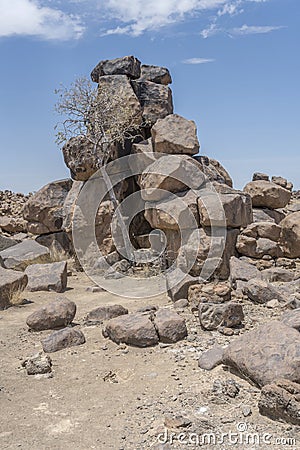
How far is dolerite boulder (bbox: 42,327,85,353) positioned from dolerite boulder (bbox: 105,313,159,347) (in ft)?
1.23

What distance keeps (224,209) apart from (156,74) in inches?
236

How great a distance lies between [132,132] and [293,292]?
6.66 metres

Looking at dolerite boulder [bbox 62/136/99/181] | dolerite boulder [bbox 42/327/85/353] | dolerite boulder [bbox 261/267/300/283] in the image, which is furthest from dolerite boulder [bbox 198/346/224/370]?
dolerite boulder [bbox 62/136/99/181]

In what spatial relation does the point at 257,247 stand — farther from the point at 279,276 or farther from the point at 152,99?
the point at 152,99

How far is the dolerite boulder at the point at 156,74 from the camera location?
13.6m

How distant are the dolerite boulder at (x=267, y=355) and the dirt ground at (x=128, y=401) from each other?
5.8 inches

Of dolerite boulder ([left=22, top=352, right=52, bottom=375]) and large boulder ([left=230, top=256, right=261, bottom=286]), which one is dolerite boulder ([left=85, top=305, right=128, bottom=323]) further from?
large boulder ([left=230, top=256, right=261, bottom=286])

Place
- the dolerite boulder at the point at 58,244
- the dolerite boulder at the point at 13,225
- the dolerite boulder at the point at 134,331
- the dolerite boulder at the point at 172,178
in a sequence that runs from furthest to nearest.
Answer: the dolerite boulder at the point at 13,225
the dolerite boulder at the point at 58,244
the dolerite boulder at the point at 172,178
the dolerite boulder at the point at 134,331

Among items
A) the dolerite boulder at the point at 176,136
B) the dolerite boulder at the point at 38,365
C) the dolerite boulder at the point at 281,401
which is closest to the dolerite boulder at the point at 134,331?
the dolerite boulder at the point at 38,365

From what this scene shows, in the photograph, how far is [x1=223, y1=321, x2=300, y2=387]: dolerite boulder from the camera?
13.3 feet

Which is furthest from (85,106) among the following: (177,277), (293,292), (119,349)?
(119,349)

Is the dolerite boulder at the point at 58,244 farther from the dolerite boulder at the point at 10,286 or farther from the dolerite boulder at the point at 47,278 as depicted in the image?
the dolerite boulder at the point at 10,286

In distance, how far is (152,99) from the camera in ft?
42.3

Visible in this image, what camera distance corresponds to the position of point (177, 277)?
26.5 feet
